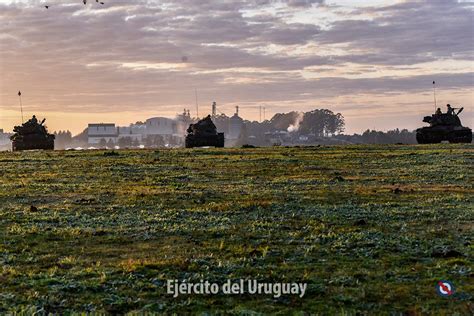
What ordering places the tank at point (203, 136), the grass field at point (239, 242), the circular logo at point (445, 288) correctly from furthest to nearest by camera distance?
the tank at point (203, 136) → the circular logo at point (445, 288) → the grass field at point (239, 242)

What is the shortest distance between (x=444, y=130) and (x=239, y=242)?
63.4 meters

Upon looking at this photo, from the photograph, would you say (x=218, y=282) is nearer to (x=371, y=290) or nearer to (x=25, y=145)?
(x=371, y=290)

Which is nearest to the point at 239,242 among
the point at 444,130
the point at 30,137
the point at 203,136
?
the point at 203,136

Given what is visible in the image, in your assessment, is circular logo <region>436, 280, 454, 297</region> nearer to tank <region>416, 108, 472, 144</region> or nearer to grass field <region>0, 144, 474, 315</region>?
grass field <region>0, 144, 474, 315</region>

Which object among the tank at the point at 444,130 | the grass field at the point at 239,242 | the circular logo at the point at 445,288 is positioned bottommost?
the circular logo at the point at 445,288

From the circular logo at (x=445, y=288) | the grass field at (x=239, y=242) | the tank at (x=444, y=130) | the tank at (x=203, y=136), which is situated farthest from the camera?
the tank at (x=203, y=136)

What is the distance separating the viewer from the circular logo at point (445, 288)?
9.02 meters

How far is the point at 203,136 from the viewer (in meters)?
74.7

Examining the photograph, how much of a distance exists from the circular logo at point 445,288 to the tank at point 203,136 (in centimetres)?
6568

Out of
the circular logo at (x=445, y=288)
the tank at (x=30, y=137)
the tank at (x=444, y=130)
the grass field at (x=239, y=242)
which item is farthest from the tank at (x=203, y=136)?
the circular logo at (x=445, y=288)

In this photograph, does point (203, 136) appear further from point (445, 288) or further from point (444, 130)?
point (445, 288)

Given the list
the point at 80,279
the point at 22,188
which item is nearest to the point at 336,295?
the point at 80,279

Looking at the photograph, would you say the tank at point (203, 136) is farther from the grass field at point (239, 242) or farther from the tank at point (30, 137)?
the grass field at point (239, 242)

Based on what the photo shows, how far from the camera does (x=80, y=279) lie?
9898mm
